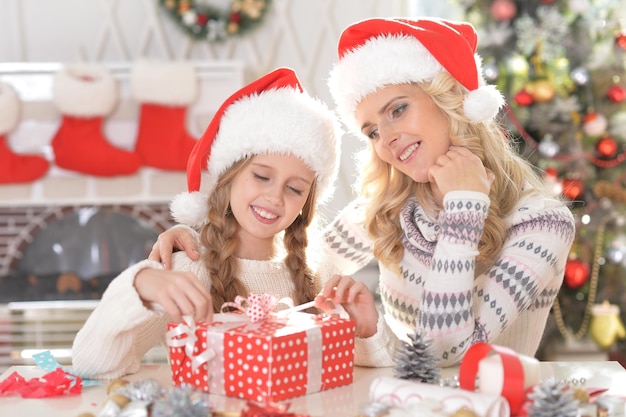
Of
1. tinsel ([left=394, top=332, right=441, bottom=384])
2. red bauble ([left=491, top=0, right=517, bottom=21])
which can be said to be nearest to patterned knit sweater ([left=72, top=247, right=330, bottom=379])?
tinsel ([left=394, top=332, right=441, bottom=384])

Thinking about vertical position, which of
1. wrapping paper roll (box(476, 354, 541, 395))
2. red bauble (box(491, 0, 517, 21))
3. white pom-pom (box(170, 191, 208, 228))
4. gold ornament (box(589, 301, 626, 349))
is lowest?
gold ornament (box(589, 301, 626, 349))

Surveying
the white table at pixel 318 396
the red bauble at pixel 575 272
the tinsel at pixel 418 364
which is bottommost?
the red bauble at pixel 575 272

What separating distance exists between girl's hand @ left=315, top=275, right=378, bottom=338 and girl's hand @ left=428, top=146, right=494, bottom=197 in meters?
0.23

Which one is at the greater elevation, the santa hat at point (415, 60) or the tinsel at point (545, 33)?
the tinsel at point (545, 33)

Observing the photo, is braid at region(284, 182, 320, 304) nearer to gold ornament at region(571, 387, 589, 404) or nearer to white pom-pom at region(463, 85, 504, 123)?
white pom-pom at region(463, 85, 504, 123)

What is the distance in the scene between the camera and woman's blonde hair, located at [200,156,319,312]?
1419mm

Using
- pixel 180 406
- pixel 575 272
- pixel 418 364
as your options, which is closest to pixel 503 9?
pixel 575 272

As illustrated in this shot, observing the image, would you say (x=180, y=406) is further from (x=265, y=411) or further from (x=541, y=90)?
(x=541, y=90)

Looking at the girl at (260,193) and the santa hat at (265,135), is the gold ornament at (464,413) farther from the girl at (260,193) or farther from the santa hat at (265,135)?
the santa hat at (265,135)

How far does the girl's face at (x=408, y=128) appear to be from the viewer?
4.85 ft

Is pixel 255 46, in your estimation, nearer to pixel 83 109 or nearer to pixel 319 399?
pixel 83 109

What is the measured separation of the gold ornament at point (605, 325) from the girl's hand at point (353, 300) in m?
2.17

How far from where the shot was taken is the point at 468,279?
1.32m

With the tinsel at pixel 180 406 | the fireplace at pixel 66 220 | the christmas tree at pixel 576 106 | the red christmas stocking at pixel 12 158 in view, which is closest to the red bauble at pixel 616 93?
the christmas tree at pixel 576 106
